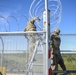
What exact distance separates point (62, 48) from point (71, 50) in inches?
14.0

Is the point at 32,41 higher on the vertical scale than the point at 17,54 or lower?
higher

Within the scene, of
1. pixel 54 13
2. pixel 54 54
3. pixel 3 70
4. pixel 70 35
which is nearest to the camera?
pixel 3 70

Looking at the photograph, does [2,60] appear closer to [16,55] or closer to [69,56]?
[16,55]

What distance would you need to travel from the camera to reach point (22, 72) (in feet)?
19.9

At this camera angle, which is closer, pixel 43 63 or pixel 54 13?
pixel 43 63

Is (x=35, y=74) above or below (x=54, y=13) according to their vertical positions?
below

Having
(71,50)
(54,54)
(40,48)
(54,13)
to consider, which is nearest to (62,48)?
(71,50)

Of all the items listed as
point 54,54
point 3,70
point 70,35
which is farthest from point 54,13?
point 70,35

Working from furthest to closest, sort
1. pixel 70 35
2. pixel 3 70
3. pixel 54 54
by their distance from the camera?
pixel 70 35 < pixel 54 54 < pixel 3 70

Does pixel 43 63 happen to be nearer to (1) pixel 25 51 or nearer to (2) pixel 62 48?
(1) pixel 25 51

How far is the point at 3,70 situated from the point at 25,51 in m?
0.57

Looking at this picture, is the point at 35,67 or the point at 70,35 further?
the point at 70,35

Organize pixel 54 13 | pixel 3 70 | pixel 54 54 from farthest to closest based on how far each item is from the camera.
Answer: pixel 54 54, pixel 54 13, pixel 3 70

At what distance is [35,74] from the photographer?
6.08 meters
